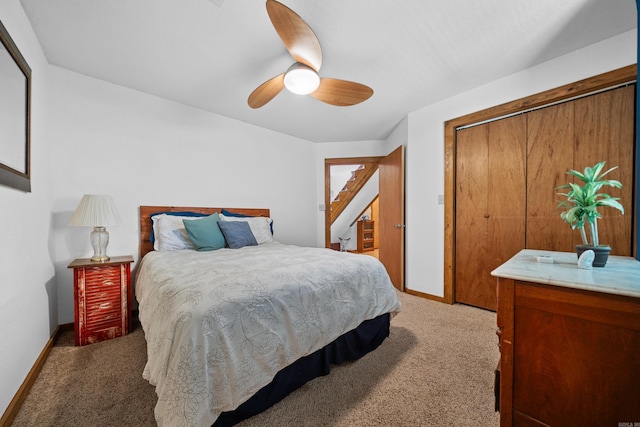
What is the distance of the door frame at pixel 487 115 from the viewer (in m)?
1.83

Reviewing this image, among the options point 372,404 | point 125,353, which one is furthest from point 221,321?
point 125,353

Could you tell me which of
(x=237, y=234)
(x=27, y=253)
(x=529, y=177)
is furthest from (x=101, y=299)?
(x=529, y=177)

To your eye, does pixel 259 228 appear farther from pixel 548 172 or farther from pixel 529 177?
pixel 548 172

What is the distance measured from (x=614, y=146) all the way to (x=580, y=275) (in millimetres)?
1739

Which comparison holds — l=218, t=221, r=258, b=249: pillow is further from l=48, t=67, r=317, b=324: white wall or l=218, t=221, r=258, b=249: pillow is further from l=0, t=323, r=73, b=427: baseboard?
l=0, t=323, r=73, b=427: baseboard

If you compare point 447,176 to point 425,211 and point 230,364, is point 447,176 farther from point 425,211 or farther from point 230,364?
point 230,364

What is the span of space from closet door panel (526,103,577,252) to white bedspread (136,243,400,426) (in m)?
1.75

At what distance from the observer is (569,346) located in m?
0.86

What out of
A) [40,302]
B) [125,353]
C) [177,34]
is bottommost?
[125,353]

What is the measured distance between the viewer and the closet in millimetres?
1843

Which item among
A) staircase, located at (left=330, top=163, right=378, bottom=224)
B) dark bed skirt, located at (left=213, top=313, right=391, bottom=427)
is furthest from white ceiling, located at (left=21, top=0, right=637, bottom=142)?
staircase, located at (left=330, top=163, right=378, bottom=224)

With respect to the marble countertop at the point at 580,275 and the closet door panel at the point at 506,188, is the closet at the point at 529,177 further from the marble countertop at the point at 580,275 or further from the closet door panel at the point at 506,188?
the marble countertop at the point at 580,275

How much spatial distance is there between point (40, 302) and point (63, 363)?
45cm

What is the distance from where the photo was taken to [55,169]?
2.12 metres
